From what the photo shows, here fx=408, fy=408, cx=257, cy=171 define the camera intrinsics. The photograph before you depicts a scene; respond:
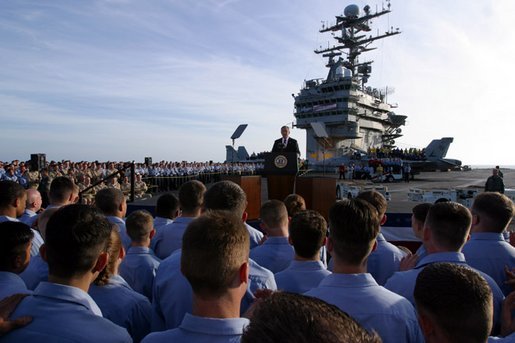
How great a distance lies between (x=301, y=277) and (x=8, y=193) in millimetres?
3578

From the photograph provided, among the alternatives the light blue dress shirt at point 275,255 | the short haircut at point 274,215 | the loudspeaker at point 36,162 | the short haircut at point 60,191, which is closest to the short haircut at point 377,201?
the short haircut at point 274,215

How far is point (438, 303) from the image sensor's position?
1.67m

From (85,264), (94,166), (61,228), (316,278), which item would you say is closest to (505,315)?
(316,278)

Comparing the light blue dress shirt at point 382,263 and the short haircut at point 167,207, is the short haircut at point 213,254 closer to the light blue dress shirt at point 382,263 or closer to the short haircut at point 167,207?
the light blue dress shirt at point 382,263

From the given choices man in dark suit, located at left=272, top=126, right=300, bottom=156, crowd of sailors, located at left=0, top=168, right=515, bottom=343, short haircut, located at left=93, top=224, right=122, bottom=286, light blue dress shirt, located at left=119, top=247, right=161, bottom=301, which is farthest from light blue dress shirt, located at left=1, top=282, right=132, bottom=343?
man in dark suit, located at left=272, top=126, right=300, bottom=156

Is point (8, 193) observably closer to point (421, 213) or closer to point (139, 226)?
point (139, 226)

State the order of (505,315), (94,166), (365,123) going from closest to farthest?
(505,315) < (94,166) < (365,123)

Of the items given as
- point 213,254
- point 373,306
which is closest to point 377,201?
point 373,306

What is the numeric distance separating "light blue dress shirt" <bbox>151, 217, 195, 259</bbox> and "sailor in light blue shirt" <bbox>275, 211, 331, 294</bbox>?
64.8 inches

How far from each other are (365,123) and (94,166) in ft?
131

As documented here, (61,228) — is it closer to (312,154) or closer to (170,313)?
(170,313)

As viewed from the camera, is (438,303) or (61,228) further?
(61,228)

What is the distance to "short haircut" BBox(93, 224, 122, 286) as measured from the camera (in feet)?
8.13

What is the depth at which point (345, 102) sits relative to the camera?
48719 millimetres
